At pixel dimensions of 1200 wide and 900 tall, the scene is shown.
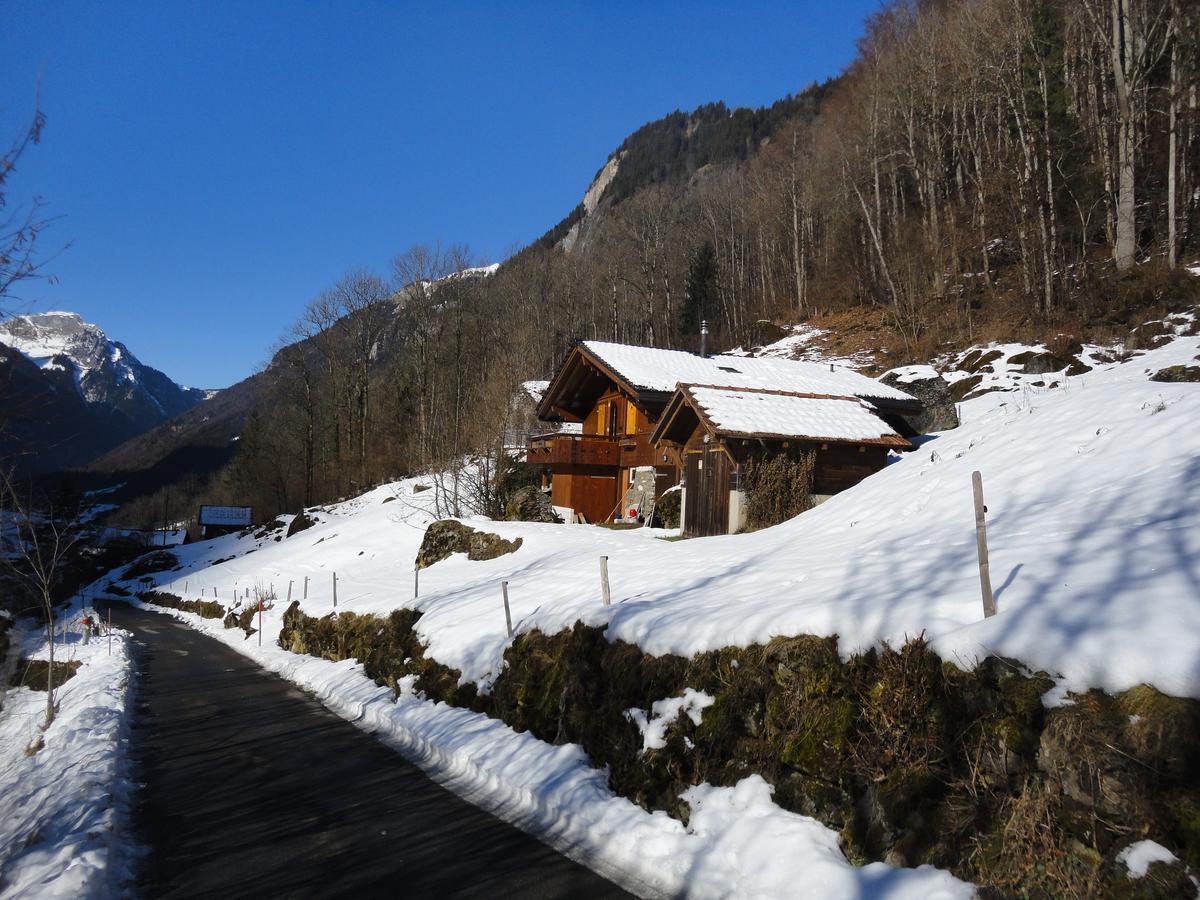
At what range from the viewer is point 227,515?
6488 cm

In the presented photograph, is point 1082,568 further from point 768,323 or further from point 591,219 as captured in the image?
point 591,219

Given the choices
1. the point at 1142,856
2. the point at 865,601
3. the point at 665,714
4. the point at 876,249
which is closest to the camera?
the point at 1142,856

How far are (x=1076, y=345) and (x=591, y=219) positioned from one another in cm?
10622

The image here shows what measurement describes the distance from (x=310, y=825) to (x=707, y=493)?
13856 mm

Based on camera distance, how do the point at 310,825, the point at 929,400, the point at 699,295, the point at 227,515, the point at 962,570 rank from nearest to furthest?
1. the point at 962,570
2. the point at 310,825
3. the point at 929,400
4. the point at 699,295
5. the point at 227,515

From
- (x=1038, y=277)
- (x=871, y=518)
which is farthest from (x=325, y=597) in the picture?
(x=1038, y=277)

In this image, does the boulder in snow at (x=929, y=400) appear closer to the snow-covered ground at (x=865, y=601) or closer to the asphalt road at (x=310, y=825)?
the snow-covered ground at (x=865, y=601)

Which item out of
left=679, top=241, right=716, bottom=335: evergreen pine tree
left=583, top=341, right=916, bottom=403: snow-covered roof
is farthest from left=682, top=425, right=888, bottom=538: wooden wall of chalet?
left=679, top=241, right=716, bottom=335: evergreen pine tree

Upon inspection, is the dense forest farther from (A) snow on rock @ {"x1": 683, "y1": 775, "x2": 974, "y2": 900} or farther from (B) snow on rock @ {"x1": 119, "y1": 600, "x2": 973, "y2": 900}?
(A) snow on rock @ {"x1": 683, "y1": 775, "x2": 974, "y2": 900}

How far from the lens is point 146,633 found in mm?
32906

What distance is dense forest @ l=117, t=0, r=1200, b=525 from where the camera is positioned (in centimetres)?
2712

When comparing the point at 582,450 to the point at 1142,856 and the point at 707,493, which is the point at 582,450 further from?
the point at 1142,856

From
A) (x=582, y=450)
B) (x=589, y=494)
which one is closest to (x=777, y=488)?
(x=582, y=450)

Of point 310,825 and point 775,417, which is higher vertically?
point 775,417
